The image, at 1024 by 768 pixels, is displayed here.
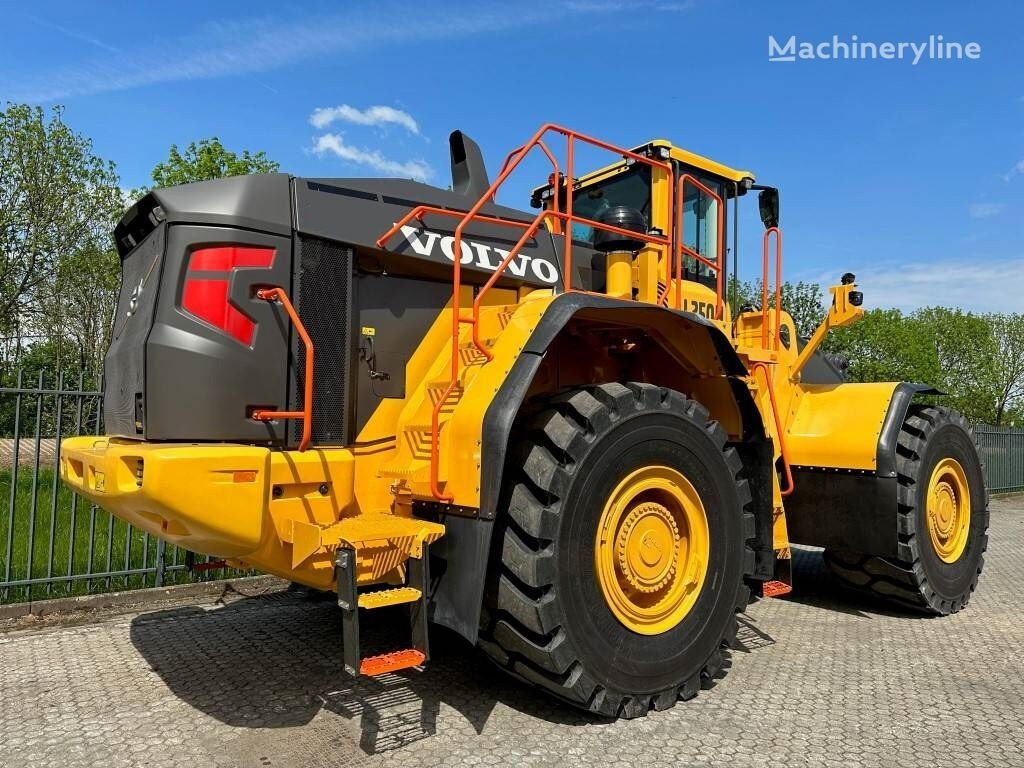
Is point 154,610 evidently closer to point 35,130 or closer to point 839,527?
point 839,527

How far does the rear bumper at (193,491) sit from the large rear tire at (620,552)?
3.66ft

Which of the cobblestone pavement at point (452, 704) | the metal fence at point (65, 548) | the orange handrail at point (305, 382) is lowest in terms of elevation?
the cobblestone pavement at point (452, 704)

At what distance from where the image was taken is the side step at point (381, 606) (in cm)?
304

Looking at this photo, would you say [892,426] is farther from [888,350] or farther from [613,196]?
[888,350]

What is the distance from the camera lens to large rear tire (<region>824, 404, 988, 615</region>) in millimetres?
5633

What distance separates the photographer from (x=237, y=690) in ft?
13.5

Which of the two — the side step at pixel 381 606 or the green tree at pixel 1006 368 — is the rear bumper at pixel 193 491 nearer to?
the side step at pixel 381 606

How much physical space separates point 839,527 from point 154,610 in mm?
5350

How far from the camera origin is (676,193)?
18.2ft

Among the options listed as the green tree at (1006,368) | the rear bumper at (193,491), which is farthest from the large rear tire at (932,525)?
the green tree at (1006,368)

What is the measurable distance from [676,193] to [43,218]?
614 inches

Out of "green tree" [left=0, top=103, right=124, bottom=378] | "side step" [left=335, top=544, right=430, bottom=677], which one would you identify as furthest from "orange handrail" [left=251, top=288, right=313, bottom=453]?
"green tree" [left=0, top=103, right=124, bottom=378]

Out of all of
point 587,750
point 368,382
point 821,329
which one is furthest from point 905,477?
point 368,382

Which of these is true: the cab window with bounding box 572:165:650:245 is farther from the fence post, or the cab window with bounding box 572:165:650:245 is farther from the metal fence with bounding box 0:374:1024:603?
the fence post
